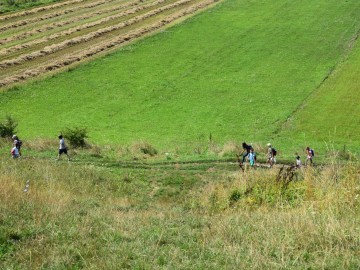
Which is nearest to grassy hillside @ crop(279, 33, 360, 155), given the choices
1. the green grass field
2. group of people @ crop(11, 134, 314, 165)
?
the green grass field

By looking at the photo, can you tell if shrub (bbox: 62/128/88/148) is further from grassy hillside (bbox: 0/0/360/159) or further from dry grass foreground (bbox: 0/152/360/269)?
dry grass foreground (bbox: 0/152/360/269)

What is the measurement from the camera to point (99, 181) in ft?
71.4

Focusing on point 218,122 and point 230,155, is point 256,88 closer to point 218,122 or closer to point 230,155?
point 218,122

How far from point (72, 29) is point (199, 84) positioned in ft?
58.8

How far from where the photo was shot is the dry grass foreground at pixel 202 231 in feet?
26.8

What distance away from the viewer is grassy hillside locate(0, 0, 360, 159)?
38375 millimetres

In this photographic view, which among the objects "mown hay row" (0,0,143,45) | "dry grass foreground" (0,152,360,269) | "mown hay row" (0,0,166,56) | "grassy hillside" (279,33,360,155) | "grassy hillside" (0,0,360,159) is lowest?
"grassy hillside" (279,33,360,155)

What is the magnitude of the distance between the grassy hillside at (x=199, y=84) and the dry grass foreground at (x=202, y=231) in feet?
75.5

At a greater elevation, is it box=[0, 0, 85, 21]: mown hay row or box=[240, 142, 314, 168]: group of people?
box=[0, 0, 85, 21]: mown hay row

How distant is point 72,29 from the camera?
57.3m

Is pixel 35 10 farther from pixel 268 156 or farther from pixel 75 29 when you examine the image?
pixel 268 156

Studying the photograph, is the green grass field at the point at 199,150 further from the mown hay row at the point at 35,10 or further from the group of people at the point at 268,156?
the mown hay row at the point at 35,10

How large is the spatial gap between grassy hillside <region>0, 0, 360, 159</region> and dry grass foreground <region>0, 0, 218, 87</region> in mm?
1952

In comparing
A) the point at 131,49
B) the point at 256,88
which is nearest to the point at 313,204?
the point at 256,88
